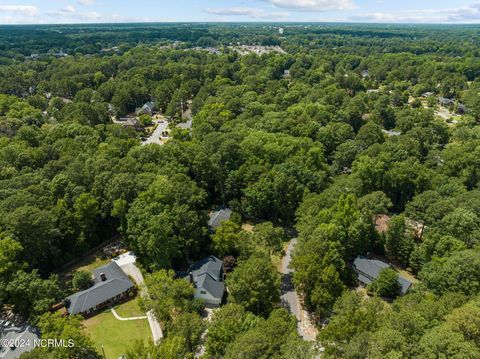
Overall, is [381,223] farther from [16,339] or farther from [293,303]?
[16,339]

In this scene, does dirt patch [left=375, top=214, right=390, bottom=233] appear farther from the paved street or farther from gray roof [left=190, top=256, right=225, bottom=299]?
the paved street

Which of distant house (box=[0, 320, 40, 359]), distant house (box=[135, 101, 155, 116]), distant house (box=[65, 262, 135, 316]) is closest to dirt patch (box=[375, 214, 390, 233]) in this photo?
distant house (box=[65, 262, 135, 316])

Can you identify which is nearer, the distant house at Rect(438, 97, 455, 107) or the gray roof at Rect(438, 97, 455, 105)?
the distant house at Rect(438, 97, 455, 107)

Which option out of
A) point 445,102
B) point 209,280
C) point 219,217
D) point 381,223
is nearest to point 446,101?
point 445,102

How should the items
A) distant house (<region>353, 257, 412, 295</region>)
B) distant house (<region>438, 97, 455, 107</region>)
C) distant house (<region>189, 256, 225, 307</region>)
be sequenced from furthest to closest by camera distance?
distant house (<region>438, 97, 455, 107</region>) → distant house (<region>353, 257, 412, 295</region>) → distant house (<region>189, 256, 225, 307</region>)

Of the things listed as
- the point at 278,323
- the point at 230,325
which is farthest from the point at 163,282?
the point at 278,323

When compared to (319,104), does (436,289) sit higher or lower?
lower

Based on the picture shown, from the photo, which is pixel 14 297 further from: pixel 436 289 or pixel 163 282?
pixel 436 289

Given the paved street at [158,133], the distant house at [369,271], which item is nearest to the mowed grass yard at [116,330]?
the distant house at [369,271]
